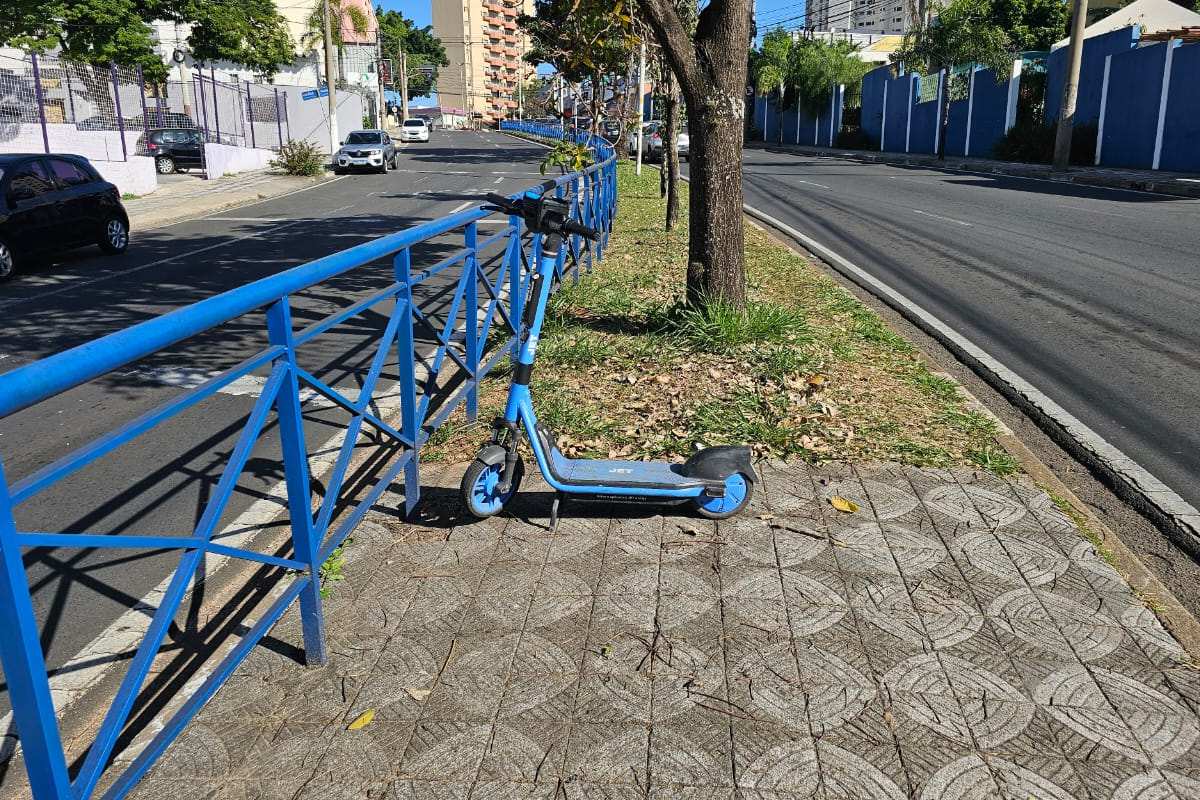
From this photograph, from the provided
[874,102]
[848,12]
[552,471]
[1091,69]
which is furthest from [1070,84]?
[848,12]

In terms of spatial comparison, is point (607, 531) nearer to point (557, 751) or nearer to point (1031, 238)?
point (557, 751)

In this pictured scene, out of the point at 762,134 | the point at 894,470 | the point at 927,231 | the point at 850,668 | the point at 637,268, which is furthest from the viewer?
the point at 762,134

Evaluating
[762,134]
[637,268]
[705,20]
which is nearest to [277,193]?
[637,268]

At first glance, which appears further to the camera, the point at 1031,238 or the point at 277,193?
the point at 277,193

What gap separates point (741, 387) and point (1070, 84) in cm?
2693

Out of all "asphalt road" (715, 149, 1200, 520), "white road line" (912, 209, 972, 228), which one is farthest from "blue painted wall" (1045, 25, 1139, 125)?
"white road line" (912, 209, 972, 228)

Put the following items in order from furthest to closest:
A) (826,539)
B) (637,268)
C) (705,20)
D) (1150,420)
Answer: (637,268) → (705,20) → (1150,420) → (826,539)

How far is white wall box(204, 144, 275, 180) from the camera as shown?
103 feet

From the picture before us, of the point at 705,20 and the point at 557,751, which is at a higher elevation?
the point at 705,20

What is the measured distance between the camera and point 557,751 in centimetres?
284

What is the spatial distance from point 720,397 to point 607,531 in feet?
6.51

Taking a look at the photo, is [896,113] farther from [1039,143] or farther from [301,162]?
[301,162]

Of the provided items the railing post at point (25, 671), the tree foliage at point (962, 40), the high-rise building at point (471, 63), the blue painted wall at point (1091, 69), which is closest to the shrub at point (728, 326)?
the railing post at point (25, 671)

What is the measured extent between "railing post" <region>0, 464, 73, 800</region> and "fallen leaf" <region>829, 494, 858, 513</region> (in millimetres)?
3386
